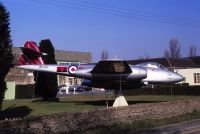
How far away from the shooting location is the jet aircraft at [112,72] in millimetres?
27734

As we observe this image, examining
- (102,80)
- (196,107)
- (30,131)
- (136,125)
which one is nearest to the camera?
(30,131)

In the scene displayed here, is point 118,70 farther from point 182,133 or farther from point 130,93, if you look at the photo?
point 130,93

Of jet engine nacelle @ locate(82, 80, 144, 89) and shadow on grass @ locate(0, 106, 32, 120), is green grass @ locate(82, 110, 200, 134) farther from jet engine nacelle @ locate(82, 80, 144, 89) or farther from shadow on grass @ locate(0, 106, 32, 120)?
jet engine nacelle @ locate(82, 80, 144, 89)

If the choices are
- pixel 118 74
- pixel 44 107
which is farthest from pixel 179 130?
pixel 44 107

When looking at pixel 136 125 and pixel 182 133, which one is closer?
pixel 182 133

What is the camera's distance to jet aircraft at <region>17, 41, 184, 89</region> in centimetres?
2773

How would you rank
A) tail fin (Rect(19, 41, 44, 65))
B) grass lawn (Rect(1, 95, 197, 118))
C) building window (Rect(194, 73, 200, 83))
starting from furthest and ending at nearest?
building window (Rect(194, 73, 200, 83)) < tail fin (Rect(19, 41, 44, 65)) < grass lawn (Rect(1, 95, 197, 118))

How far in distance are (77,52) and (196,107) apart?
83.4m

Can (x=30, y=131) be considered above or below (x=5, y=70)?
below

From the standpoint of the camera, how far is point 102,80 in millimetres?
28781

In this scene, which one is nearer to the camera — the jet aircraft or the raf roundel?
the jet aircraft

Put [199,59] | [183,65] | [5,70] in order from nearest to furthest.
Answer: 1. [5,70]
2. [183,65]
3. [199,59]

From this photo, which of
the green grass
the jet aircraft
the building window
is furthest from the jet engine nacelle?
the building window

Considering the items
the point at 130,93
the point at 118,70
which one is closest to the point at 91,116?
the point at 118,70
